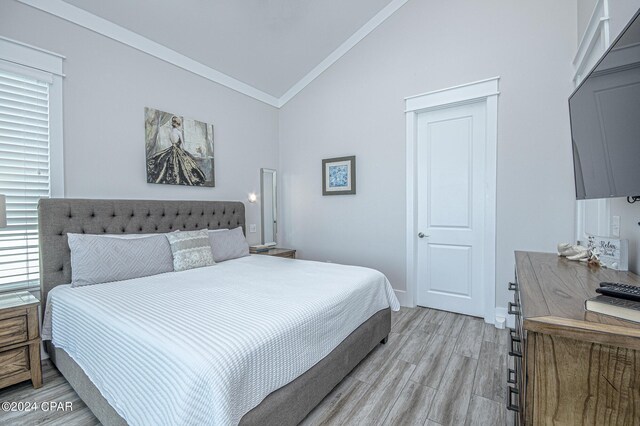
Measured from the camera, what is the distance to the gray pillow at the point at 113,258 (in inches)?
84.8

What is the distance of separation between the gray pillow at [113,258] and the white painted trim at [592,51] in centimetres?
334

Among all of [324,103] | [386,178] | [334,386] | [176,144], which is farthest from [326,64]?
[334,386]

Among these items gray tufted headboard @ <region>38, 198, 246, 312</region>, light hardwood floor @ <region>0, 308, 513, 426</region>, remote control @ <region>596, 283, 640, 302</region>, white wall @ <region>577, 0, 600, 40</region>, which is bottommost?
light hardwood floor @ <region>0, 308, 513, 426</region>

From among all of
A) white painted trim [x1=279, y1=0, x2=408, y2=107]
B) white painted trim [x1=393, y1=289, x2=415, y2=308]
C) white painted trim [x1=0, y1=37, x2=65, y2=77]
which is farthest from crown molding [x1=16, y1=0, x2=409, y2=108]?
white painted trim [x1=393, y1=289, x2=415, y2=308]

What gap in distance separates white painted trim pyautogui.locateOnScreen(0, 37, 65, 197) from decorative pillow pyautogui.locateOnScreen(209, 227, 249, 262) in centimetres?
134

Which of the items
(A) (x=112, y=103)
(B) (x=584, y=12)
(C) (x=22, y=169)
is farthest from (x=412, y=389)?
(A) (x=112, y=103)

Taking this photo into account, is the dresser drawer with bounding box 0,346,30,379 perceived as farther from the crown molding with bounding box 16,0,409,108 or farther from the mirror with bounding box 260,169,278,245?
the mirror with bounding box 260,169,278,245

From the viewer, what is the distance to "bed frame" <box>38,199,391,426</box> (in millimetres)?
1424

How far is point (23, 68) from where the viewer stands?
2170 mm

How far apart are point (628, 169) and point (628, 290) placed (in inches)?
21.3

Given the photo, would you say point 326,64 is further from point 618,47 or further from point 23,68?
point 618,47

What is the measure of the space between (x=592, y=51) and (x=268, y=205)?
12.2 feet

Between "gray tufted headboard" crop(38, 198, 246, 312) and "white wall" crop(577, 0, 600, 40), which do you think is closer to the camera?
"white wall" crop(577, 0, 600, 40)

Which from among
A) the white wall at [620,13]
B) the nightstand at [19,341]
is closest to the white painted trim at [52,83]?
the nightstand at [19,341]
